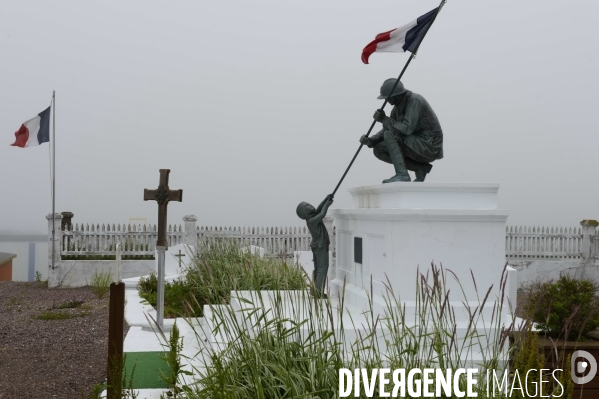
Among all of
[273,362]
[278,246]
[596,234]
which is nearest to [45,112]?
[278,246]

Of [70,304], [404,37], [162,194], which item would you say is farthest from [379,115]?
[70,304]

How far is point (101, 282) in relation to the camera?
15.5m

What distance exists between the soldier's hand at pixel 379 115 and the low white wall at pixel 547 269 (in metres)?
11.0

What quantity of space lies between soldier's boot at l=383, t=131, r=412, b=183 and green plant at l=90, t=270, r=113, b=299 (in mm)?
8364

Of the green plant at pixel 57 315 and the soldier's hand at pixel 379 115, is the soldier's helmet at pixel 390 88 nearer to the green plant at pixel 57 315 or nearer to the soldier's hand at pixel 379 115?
the soldier's hand at pixel 379 115

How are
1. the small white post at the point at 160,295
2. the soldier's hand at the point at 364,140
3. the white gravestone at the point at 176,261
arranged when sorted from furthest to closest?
the white gravestone at the point at 176,261 → the small white post at the point at 160,295 → the soldier's hand at the point at 364,140

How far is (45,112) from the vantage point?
15570 millimetres

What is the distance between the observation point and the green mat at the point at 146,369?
5855 millimetres

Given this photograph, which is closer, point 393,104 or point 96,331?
point 393,104

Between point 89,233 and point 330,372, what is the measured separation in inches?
586

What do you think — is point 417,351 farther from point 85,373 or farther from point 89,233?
point 89,233

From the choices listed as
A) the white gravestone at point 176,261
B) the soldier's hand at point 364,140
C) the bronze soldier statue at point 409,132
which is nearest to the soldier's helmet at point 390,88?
the bronze soldier statue at point 409,132

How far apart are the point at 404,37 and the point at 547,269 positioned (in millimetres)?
12262

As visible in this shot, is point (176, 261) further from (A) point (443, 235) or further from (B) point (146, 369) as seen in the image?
(A) point (443, 235)
